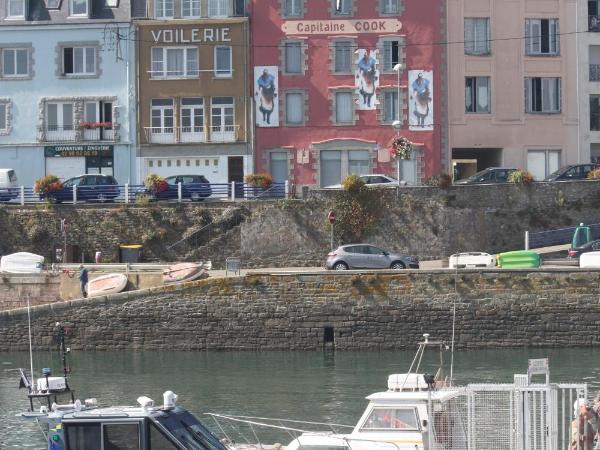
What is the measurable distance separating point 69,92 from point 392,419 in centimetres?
3663

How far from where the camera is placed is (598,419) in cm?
2167

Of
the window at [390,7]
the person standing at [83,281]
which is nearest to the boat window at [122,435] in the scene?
the person standing at [83,281]

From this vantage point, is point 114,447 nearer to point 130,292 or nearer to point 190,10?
point 130,292

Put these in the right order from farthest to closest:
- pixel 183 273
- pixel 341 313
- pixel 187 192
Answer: pixel 187 192, pixel 183 273, pixel 341 313

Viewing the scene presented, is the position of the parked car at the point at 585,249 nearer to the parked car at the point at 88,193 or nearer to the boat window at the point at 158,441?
the parked car at the point at 88,193

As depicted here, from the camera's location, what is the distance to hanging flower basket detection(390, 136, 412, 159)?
2033 inches

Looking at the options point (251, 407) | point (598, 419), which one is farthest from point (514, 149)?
point (598, 419)

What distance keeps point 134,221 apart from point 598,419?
3046cm

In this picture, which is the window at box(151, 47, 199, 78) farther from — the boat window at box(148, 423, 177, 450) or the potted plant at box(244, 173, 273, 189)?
the boat window at box(148, 423, 177, 450)

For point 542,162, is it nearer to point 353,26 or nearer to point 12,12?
point 353,26

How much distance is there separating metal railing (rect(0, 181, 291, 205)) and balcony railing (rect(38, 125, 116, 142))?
5237mm

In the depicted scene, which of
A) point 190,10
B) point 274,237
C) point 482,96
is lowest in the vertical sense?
Result: point 274,237

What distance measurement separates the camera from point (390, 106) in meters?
56.3

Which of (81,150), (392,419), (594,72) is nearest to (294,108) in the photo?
(81,150)
